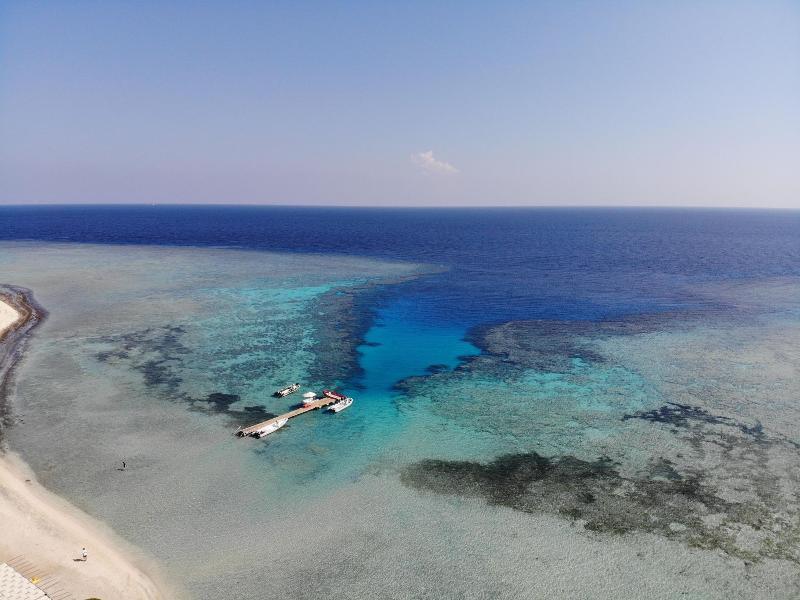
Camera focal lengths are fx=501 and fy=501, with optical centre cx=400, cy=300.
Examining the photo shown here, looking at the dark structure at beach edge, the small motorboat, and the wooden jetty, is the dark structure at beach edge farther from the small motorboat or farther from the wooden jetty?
the small motorboat

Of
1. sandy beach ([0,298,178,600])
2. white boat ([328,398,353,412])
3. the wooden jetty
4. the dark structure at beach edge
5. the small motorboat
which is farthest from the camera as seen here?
the small motorboat

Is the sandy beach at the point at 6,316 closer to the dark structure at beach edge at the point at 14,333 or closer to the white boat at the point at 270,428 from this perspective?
the dark structure at beach edge at the point at 14,333

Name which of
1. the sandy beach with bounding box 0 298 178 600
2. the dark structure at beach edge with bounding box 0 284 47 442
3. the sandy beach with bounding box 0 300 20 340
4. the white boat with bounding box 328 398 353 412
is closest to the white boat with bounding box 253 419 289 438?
the white boat with bounding box 328 398 353 412

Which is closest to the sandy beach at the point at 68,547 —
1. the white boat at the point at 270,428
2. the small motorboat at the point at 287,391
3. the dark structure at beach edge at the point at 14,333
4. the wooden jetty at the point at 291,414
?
the dark structure at beach edge at the point at 14,333

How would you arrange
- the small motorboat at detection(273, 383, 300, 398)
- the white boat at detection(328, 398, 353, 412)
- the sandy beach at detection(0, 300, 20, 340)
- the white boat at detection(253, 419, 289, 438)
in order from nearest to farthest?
the white boat at detection(253, 419, 289, 438), the white boat at detection(328, 398, 353, 412), the small motorboat at detection(273, 383, 300, 398), the sandy beach at detection(0, 300, 20, 340)

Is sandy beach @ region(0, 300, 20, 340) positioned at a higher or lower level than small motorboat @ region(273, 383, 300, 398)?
higher

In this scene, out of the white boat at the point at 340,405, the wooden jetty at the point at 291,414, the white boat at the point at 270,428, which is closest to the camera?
the white boat at the point at 270,428
